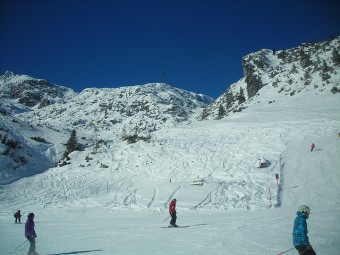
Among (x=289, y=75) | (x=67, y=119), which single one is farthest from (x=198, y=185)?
(x=67, y=119)

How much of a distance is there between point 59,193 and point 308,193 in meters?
22.2

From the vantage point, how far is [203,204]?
66.4ft

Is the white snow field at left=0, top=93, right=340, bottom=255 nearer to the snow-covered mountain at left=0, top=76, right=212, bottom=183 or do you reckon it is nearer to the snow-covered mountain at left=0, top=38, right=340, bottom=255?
the snow-covered mountain at left=0, top=38, right=340, bottom=255

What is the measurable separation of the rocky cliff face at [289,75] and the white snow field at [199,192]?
9827 millimetres

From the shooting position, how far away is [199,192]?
73.0 ft

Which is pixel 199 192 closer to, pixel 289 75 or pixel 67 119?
pixel 289 75

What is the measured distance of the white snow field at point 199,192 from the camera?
11359mm

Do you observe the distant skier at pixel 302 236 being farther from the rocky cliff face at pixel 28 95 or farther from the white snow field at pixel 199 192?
the rocky cliff face at pixel 28 95

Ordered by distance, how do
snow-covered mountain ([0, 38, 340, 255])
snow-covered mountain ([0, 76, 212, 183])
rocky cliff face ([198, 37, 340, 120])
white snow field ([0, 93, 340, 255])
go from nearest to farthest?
white snow field ([0, 93, 340, 255]) → snow-covered mountain ([0, 38, 340, 255]) → snow-covered mountain ([0, 76, 212, 183]) → rocky cliff face ([198, 37, 340, 120])

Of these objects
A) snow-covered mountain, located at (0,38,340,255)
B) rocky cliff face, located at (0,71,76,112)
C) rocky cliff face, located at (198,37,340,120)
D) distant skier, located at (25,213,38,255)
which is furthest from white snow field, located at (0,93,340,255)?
rocky cliff face, located at (0,71,76,112)

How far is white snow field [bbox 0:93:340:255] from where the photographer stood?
1136cm

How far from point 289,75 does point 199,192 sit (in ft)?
166

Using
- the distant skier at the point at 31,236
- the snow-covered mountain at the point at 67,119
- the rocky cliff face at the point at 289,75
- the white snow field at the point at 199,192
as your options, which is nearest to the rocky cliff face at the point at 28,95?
the snow-covered mountain at the point at 67,119

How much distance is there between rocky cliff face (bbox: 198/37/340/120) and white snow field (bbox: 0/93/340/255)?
9827mm
